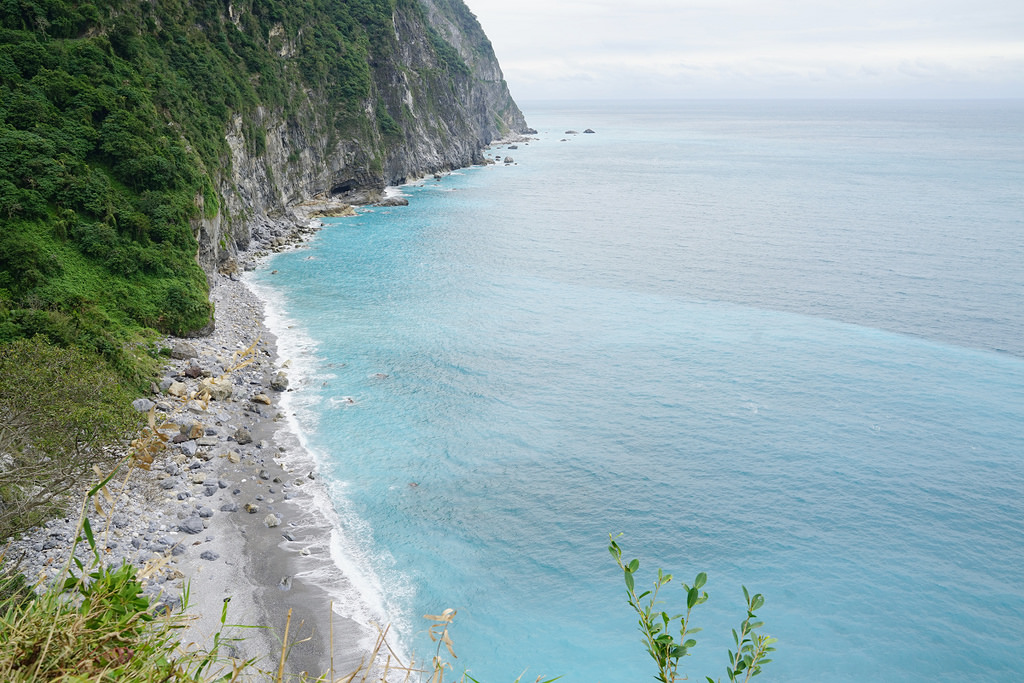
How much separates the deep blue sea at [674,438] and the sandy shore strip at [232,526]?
1347 millimetres

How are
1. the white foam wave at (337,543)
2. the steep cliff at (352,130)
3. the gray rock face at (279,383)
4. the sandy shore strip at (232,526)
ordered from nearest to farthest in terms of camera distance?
the sandy shore strip at (232,526) < the white foam wave at (337,543) < the gray rock face at (279,383) < the steep cliff at (352,130)

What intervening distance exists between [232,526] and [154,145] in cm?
2994

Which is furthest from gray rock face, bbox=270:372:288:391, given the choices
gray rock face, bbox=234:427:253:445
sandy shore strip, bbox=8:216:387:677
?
gray rock face, bbox=234:427:253:445

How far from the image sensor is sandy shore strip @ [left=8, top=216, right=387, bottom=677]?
19984 mm

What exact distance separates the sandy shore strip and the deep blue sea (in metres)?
1.35

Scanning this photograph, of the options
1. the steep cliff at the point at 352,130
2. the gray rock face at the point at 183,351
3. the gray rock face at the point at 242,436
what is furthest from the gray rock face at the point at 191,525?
the steep cliff at the point at 352,130

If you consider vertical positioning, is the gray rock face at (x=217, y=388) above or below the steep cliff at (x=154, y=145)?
below

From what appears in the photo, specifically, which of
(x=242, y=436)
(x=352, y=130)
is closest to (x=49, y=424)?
(x=242, y=436)

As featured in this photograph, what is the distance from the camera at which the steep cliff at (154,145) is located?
3362 cm

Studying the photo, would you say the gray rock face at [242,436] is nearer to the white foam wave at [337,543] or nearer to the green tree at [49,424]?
the white foam wave at [337,543]

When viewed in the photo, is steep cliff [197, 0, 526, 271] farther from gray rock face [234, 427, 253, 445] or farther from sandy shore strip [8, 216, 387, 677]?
gray rock face [234, 427, 253, 445]

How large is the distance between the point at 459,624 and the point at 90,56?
149ft

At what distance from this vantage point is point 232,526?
24.3 metres

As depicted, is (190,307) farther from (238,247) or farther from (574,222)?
(574,222)
